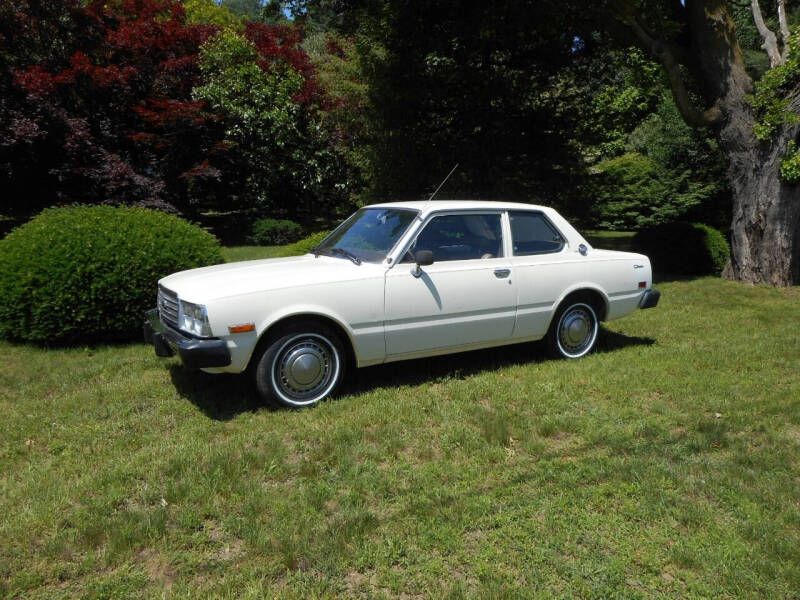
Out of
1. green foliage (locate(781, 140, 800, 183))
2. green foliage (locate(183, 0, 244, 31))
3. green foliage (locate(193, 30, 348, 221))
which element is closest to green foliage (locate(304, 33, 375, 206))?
green foliage (locate(193, 30, 348, 221))

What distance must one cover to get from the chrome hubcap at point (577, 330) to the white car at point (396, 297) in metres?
0.01

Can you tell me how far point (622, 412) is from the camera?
4.76 m

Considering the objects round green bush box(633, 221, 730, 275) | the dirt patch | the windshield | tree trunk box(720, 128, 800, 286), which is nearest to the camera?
the dirt patch

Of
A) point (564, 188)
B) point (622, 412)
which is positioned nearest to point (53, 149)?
point (564, 188)

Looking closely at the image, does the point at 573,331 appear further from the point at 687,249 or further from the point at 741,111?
the point at 687,249

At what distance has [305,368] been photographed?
4715 mm

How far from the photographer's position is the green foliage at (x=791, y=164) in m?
10.0

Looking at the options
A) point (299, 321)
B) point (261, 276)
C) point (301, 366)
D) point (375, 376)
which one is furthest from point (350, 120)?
point (301, 366)

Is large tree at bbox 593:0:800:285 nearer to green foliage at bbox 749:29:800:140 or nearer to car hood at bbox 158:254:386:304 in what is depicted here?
green foliage at bbox 749:29:800:140

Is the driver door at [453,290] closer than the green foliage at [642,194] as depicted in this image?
Yes

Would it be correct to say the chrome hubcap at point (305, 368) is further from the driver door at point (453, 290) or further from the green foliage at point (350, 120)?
the green foliage at point (350, 120)

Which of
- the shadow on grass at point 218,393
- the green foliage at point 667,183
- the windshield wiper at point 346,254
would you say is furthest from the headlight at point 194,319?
the green foliage at point 667,183

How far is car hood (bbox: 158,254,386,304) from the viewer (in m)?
4.48

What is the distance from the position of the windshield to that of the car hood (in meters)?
0.17
